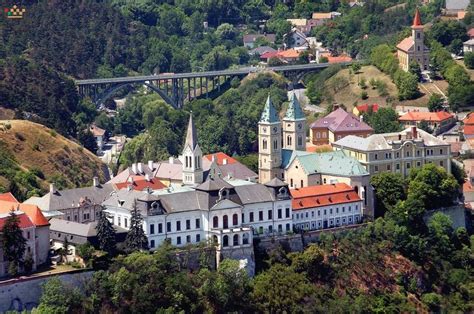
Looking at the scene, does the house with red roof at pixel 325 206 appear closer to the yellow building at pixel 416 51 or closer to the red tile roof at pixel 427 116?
the red tile roof at pixel 427 116

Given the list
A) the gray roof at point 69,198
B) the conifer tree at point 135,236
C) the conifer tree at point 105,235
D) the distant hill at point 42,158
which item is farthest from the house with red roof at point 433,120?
the conifer tree at point 105,235

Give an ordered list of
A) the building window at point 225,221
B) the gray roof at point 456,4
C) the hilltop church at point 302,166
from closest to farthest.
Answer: the building window at point 225,221
the hilltop church at point 302,166
the gray roof at point 456,4

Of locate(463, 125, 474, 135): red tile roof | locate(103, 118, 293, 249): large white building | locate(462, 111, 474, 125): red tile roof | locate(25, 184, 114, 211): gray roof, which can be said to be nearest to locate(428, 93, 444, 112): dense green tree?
locate(462, 111, 474, 125): red tile roof

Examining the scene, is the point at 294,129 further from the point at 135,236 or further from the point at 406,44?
the point at 406,44

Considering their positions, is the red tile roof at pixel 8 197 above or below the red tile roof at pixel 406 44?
below

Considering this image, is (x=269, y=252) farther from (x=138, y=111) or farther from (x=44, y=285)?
(x=138, y=111)

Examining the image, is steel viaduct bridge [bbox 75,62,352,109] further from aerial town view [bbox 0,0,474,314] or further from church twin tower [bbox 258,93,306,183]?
church twin tower [bbox 258,93,306,183]
